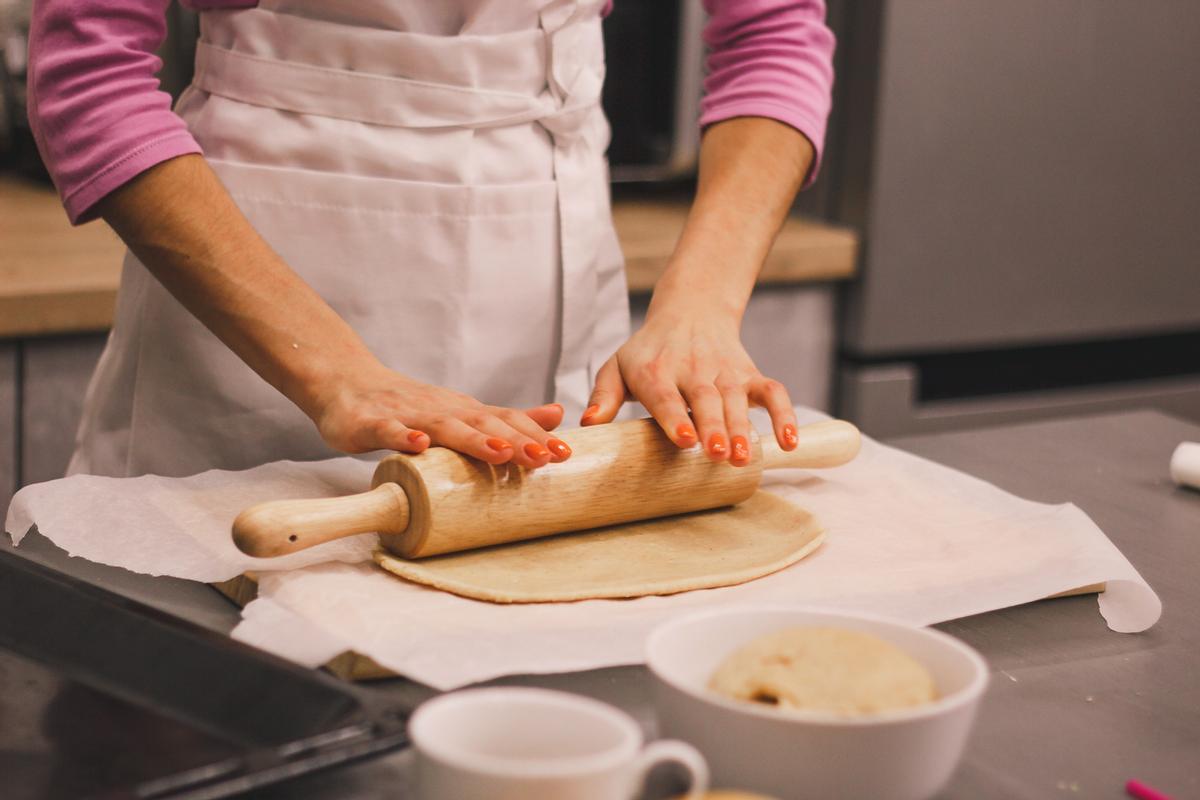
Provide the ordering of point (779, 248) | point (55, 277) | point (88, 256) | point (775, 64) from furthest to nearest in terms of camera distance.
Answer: point (779, 248), point (88, 256), point (55, 277), point (775, 64)

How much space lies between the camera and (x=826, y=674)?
21.5 inches

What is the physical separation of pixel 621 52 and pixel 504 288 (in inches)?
37.4

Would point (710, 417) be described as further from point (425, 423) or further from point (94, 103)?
point (94, 103)

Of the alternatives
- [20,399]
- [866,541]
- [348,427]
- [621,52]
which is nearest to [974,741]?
[866,541]

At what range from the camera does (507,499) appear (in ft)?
2.76

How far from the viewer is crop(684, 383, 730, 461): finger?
2.96 feet

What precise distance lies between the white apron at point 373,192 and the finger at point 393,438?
0.80 feet

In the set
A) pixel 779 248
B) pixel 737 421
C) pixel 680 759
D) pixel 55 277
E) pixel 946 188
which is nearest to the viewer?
pixel 680 759

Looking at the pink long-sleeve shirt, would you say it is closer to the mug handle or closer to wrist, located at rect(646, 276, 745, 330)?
wrist, located at rect(646, 276, 745, 330)

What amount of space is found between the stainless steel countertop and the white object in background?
10mm

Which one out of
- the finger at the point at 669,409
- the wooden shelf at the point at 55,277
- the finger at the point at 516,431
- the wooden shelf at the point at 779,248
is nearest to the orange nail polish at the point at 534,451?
the finger at the point at 516,431

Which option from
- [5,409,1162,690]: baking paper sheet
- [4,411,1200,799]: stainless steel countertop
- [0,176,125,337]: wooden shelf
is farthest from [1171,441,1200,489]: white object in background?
[0,176,125,337]: wooden shelf

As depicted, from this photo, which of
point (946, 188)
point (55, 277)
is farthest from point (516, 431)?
point (946, 188)

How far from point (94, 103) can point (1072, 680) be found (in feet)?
2.44
